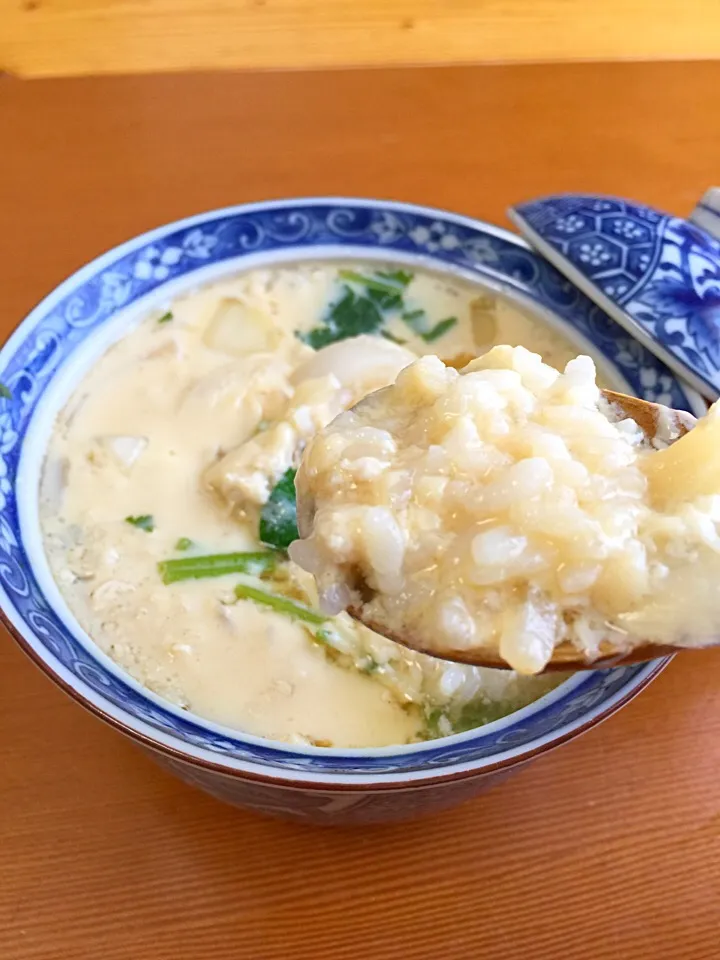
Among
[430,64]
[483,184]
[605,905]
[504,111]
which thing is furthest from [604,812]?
[430,64]

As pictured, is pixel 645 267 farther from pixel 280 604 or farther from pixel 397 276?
pixel 280 604

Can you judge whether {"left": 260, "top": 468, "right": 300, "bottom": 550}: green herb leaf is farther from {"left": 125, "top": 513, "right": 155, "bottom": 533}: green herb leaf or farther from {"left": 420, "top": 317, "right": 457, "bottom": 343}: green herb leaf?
{"left": 420, "top": 317, "right": 457, "bottom": 343}: green herb leaf

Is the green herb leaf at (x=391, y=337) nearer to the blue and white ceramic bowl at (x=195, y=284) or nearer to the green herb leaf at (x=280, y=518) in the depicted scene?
the blue and white ceramic bowl at (x=195, y=284)

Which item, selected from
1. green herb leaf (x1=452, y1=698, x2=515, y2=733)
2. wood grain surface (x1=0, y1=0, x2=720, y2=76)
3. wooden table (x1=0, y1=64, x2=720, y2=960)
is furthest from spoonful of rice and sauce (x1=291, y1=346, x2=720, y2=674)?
wood grain surface (x1=0, y1=0, x2=720, y2=76)

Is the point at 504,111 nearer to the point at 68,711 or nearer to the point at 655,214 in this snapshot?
the point at 655,214

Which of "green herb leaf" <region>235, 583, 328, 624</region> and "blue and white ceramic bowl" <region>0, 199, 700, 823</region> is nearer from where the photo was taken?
"blue and white ceramic bowl" <region>0, 199, 700, 823</region>
